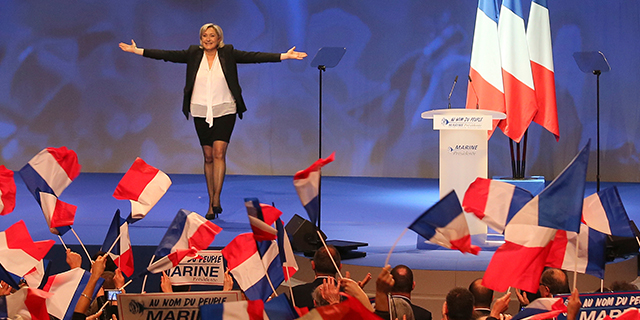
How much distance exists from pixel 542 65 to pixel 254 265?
4.80m

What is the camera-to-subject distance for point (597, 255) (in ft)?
8.96

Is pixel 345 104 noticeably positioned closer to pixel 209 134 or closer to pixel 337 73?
pixel 337 73

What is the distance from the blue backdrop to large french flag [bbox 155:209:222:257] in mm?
6793

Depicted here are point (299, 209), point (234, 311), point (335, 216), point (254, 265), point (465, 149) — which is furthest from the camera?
point (299, 209)

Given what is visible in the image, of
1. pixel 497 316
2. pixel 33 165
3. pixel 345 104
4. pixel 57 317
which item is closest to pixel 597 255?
pixel 497 316

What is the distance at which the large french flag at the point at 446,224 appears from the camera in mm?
2303

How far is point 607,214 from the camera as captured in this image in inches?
110

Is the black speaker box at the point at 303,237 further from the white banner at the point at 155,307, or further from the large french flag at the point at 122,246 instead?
the white banner at the point at 155,307

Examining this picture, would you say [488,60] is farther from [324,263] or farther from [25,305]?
[25,305]

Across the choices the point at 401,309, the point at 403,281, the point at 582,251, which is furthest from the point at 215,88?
the point at 582,251

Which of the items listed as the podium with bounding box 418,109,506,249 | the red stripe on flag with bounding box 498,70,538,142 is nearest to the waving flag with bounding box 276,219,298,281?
the podium with bounding box 418,109,506,249

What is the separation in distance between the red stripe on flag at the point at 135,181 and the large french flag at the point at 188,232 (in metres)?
0.52

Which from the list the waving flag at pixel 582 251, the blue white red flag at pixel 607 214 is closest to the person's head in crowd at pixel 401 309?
the waving flag at pixel 582 251

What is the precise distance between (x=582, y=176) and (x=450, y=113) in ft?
7.39
